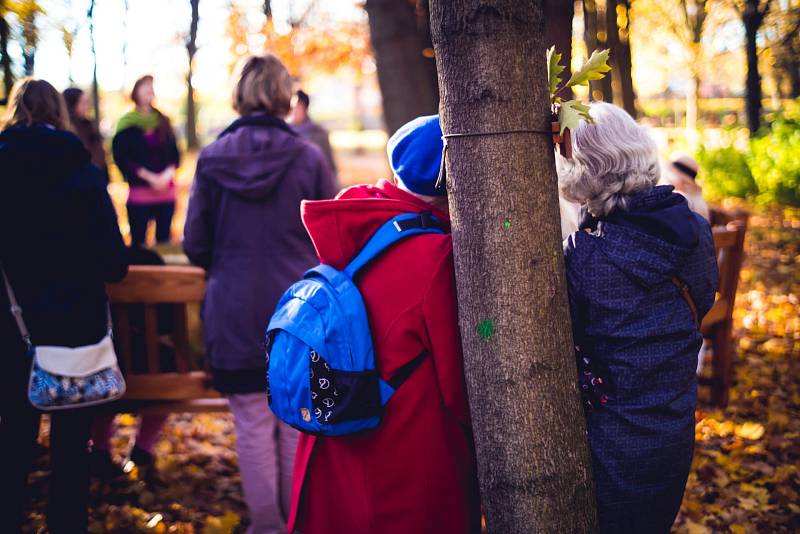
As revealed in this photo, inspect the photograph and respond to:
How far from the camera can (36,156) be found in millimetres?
2898

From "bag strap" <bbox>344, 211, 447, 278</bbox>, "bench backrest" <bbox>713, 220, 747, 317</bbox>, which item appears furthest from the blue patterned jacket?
"bench backrest" <bbox>713, 220, 747, 317</bbox>

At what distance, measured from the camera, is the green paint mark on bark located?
1872 mm

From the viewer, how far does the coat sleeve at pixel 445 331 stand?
203 centimetres

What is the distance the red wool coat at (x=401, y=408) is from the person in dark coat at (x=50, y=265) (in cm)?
137

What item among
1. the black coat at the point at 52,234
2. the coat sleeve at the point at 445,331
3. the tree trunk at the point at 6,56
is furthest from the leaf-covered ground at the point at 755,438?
the tree trunk at the point at 6,56

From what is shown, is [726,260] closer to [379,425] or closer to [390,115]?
[390,115]

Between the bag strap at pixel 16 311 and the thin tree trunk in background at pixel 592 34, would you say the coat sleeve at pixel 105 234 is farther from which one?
the thin tree trunk in background at pixel 592 34

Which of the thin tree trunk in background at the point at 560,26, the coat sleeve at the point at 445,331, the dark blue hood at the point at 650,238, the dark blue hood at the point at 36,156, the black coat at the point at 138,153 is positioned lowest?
the coat sleeve at the point at 445,331

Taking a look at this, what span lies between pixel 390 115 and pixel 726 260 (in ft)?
9.15

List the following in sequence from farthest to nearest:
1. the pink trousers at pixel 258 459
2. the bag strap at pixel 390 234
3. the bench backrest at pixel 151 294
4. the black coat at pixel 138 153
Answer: the black coat at pixel 138 153
the bench backrest at pixel 151 294
the pink trousers at pixel 258 459
the bag strap at pixel 390 234

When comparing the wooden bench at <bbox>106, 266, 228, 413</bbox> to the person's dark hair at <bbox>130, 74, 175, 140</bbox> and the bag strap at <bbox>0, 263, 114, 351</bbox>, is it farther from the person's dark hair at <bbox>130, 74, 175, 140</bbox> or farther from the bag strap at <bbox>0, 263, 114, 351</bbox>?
the person's dark hair at <bbox>130, 74, 175, 140</bbox>

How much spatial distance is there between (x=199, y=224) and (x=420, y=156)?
1.47m

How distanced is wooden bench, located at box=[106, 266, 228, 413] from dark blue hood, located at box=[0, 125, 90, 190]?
808 mm

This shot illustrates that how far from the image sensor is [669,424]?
80.4 inches
